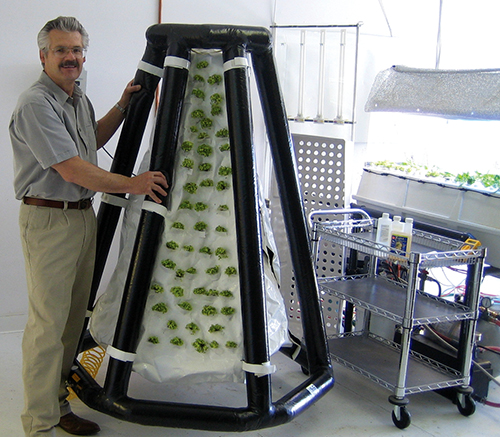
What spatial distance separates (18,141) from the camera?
225 cm

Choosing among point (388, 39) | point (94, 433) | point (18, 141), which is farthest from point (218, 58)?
point (388, 39)

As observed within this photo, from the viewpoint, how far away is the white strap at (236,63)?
2.24 m

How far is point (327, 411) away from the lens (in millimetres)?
2758

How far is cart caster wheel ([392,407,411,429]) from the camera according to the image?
261 cm

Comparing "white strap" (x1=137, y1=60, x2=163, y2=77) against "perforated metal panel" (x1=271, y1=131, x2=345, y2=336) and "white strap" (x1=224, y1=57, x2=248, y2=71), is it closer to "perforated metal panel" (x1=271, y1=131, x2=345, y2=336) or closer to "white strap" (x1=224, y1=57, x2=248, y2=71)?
"white strap" (x1=224, y1=57, x2=248, y2=71)

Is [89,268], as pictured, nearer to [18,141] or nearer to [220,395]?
[18,141]

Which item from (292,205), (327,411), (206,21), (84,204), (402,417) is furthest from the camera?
(206,21)

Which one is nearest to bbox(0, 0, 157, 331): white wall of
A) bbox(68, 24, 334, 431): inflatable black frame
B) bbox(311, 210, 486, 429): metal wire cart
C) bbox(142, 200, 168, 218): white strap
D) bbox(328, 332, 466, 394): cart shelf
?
bbox(68, 24, 334, 431): inflatable black frame

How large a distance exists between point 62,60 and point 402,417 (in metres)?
2.11

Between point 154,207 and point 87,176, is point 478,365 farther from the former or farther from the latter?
point 87,176

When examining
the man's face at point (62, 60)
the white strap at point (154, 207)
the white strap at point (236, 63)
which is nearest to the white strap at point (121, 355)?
the white strap at point (154, 207)

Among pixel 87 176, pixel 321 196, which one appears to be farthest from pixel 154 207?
pixel 321 196

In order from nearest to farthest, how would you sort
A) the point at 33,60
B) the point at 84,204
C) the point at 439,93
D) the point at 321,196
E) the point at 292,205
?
the point at 84,204 < the point at 292,205 < the point at 439,93 < the point at 33,60 < the point at 321,196

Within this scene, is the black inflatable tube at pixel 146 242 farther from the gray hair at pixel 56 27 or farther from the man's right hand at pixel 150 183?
the gray hair at pixel 56 27
